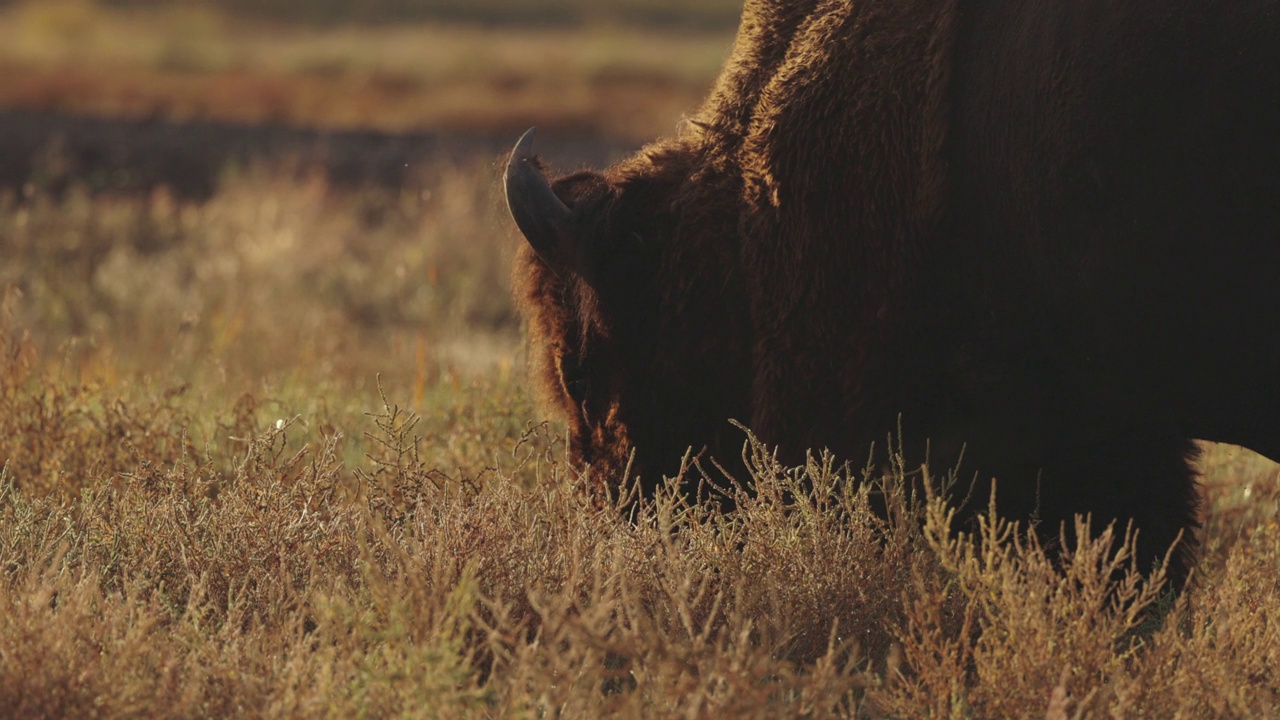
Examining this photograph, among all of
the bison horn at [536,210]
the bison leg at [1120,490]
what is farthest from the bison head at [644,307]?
the bison leg at [1120,490]

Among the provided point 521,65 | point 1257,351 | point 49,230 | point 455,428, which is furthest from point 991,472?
point 521,65

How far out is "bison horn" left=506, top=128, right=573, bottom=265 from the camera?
15.4ft

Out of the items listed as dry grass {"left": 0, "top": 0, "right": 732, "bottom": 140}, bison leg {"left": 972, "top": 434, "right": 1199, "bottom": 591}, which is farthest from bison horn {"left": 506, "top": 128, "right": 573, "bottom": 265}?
dry grass {"left": 0, "top": 0, "right": 732, "bottom": 140}

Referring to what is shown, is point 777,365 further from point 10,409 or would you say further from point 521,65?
point 521,65

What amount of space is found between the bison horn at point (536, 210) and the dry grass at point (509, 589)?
379 millimetres

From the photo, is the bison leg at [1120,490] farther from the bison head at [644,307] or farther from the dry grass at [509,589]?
the bison head at [644,307]

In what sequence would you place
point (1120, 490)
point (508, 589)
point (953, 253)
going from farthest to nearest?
point (1120, 490), point (953, 253), point (508, 589)

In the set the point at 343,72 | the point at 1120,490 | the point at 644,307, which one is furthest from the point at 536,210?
the point at 343,72

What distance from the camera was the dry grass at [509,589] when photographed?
10.4 ft

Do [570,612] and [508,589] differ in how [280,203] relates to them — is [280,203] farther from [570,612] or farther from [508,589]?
[570,612]

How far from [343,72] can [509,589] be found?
1511 inches

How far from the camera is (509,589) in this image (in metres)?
4.04

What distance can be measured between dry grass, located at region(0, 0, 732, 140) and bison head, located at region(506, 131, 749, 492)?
20.5 m

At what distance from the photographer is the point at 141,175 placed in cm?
1798
